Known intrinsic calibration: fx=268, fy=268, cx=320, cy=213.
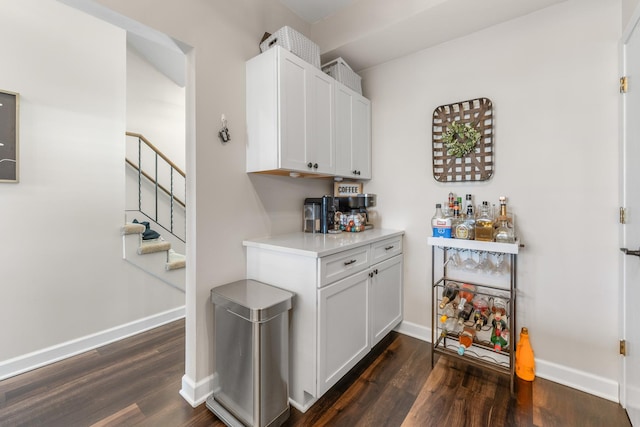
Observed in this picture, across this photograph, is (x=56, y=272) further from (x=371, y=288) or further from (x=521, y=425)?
(x=521, y=425)

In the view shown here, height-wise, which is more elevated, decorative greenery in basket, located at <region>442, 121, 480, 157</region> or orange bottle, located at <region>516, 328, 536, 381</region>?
decorative greenery in basket, located at <region>442, 121, 480, 157</region>

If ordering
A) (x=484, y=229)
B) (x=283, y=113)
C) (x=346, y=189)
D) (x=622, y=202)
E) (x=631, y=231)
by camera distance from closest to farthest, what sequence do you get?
(x=631, y=231), (x=622, y=202), (x=283, y=113), (x=484, y=229), (x=346, y=189)

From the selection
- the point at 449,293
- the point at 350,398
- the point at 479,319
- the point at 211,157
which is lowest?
the point at 350,398

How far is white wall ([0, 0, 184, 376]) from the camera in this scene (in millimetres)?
1874

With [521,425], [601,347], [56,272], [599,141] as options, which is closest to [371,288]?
[521,425]

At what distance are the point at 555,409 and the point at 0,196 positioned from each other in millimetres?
3731

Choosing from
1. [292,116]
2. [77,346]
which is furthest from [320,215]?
[77,346]

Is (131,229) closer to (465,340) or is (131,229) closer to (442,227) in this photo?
(442,227)

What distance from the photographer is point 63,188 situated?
2.07 m

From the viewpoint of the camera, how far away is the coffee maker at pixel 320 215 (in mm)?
2225

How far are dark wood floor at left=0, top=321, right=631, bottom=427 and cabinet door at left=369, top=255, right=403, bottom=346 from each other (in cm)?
24

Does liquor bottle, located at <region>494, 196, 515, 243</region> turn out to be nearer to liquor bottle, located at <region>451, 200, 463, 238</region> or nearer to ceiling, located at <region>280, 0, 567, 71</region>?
liquor bottle, located at <region>451, 200, 463, 238</region>

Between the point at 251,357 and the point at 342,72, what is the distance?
7.23 feet

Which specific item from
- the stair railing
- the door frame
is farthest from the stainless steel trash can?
the stair railing
